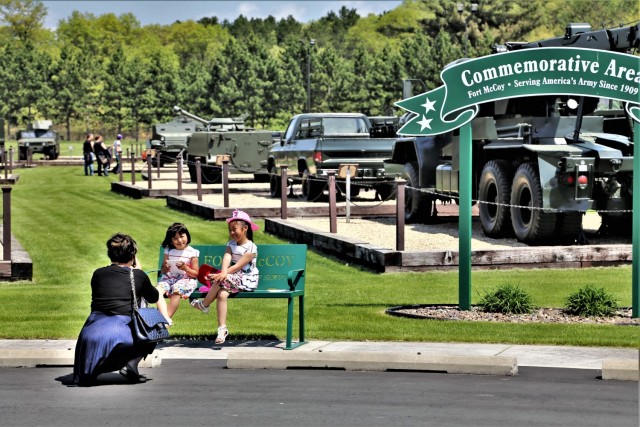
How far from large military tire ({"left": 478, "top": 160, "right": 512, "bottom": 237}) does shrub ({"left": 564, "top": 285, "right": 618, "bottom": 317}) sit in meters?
7.42

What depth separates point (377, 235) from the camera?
22406 mm

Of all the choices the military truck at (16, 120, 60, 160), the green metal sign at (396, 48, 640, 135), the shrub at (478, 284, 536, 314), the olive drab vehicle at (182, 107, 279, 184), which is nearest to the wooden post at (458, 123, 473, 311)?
the green metal sign at (396, 48, 640, 135)

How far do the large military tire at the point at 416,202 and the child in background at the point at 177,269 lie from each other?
13.6 metres

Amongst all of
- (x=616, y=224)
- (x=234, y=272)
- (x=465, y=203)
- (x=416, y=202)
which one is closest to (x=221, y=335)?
(x=234, y=272)

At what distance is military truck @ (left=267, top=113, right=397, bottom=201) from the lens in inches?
1178

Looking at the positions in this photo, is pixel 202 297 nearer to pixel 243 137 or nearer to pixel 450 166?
pixel 450 166

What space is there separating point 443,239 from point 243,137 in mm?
19228

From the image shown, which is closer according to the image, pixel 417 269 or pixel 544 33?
pixel 417 269

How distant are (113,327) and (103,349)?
0.60 ft

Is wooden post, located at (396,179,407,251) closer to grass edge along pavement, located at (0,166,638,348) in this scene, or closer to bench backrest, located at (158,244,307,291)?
grass edge along pavement, located at (0,166,638,348)

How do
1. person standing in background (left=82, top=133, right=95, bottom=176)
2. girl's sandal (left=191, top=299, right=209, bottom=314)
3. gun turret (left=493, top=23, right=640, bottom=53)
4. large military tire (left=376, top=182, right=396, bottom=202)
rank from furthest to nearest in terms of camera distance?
person standing in background (left=82, top=133, right=95, bottom=176) < large military tire (left=376, top=182, right=396, bottom=202) < gun turret (left=493, top=23, right=640, bottom=53) < girl's sandal (left=191, top=299, right=209, bottom=314)

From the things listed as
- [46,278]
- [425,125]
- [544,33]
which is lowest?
[46,278]

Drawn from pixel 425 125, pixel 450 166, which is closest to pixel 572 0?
pixel 450 166

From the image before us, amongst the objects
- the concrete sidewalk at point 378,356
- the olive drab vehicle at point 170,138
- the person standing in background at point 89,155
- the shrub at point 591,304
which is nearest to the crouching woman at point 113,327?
the concrete sidewalk at point 378,356
